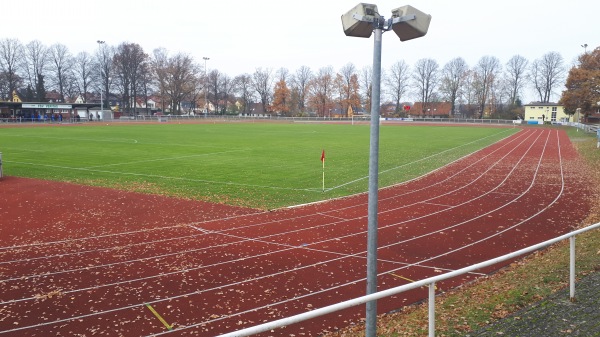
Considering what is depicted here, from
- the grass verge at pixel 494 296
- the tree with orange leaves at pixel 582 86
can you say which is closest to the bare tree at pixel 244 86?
the tree with orange leaves at pixel 582 86

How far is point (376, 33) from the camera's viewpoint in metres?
4.39

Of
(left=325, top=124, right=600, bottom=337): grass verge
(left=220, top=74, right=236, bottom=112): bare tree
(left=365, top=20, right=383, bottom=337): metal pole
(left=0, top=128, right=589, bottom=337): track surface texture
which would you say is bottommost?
(left=0, top=128, right=589, bottom=337): track surface texture

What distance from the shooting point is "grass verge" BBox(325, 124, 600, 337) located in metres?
6.41

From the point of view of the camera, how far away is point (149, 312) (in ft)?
24.5

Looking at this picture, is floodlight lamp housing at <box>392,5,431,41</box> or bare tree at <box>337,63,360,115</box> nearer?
floodlight lamp housing at <box>392,5,431,41</box>

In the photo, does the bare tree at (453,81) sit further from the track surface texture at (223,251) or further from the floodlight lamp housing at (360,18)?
the floodlight lamp housing at (360,18)

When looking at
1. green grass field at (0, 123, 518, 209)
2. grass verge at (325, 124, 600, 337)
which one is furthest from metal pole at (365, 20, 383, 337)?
green grass field at (0, 123, 518, 209)

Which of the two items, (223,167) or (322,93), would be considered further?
(322,93)

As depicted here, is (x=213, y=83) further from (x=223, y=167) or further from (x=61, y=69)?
(x=223, y=167)

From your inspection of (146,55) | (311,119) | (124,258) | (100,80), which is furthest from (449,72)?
(124,258)

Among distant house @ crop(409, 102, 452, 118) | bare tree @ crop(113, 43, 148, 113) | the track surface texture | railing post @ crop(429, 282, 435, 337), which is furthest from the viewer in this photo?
distant house @ crop(409, 102, 452, 118)

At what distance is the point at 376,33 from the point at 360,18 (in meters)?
0.25

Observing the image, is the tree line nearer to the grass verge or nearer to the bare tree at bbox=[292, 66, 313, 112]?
the bare tree at bbox=[292, 66, 313, 112]

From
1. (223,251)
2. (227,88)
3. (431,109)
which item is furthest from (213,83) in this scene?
(223,251)
